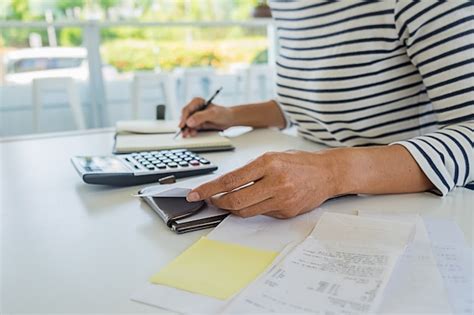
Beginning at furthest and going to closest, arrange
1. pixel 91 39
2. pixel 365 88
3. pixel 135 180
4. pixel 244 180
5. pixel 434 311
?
1. pixel 91 39
2. pixel 365 88
3. pixel 135 180
4. pixel 244 180
5. pixel 434 311

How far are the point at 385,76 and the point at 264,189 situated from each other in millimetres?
382

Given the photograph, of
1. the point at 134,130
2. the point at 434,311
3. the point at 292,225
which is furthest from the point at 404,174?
the point at 134,130

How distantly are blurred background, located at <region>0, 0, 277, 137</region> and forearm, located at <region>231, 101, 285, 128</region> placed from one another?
174 cm

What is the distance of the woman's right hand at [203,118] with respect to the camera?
1100mm

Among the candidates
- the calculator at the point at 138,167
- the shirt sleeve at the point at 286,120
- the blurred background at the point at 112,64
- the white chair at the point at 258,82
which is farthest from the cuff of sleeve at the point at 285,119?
the white chair at the point at 258,82

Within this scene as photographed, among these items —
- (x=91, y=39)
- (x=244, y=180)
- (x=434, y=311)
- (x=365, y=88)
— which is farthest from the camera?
(x=91, y=39)

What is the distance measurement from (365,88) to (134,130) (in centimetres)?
52

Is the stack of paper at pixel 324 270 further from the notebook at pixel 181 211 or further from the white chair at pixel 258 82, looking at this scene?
the white chair at pixel 258 82

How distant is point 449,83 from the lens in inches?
27.0

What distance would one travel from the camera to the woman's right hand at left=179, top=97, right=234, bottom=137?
3.61 feet

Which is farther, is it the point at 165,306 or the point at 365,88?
the point at 365,88

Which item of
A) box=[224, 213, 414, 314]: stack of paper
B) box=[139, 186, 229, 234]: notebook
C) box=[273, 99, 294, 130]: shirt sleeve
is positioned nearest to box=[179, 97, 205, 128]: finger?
box=[273, 99, 294, 130]: shirt sleeve

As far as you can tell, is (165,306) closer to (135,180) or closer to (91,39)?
(135,180)

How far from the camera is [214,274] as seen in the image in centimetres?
45
